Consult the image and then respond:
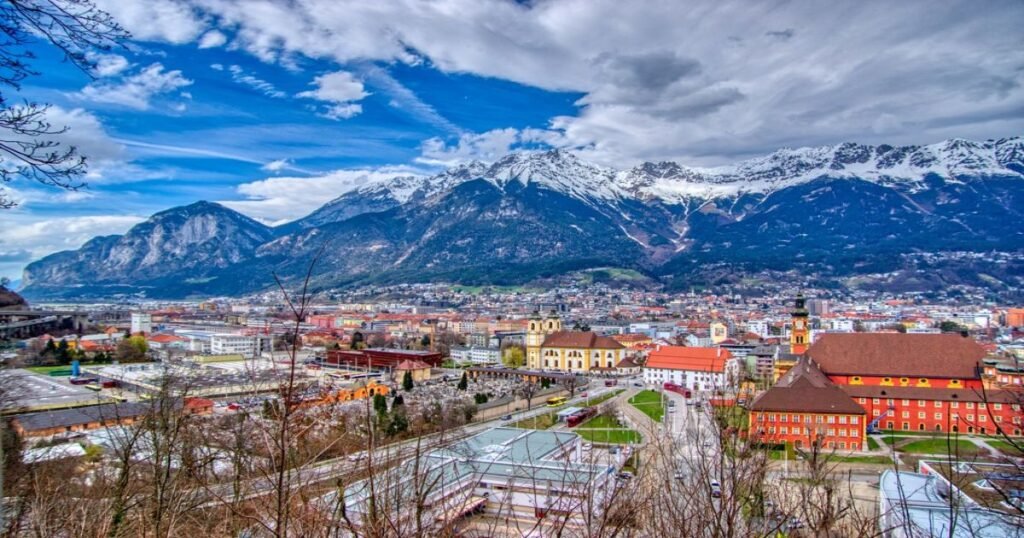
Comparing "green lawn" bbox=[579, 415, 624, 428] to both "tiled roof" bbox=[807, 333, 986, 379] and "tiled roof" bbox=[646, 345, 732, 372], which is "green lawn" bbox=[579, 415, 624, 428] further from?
"tiled roof" bbox=[646, 345, 732, 372]

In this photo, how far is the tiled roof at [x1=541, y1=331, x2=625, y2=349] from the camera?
104 feet

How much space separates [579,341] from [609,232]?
305ft

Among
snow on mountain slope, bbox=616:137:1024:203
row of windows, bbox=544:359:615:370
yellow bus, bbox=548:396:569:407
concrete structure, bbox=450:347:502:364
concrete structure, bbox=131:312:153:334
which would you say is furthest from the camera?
snow on mountain slope, bbox=616:137:1024:203

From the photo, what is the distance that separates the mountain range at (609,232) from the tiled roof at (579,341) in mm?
55357

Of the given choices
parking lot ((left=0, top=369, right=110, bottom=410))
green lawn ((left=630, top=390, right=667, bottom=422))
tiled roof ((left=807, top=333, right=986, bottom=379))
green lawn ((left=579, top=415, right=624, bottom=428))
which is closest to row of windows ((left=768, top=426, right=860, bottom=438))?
green lawn ((left=630, top=390, right=667, bottom=422))

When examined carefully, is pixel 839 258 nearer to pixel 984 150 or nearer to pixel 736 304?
pixel 736 304

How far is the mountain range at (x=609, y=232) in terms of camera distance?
97.5m

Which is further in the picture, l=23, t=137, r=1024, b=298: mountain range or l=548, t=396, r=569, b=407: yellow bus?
l=23, t=137, r=1024, b=298: mountain range

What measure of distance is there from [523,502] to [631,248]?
106245 mm

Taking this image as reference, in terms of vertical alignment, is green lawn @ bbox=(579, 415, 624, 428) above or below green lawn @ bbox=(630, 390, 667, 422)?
above

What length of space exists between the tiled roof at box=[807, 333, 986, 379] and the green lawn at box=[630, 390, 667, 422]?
4820 mm

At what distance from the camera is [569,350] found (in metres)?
31.7

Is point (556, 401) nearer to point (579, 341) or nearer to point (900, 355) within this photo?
point (579, 341)

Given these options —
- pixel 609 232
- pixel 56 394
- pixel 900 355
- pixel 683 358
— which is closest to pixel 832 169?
pixel 609 232
